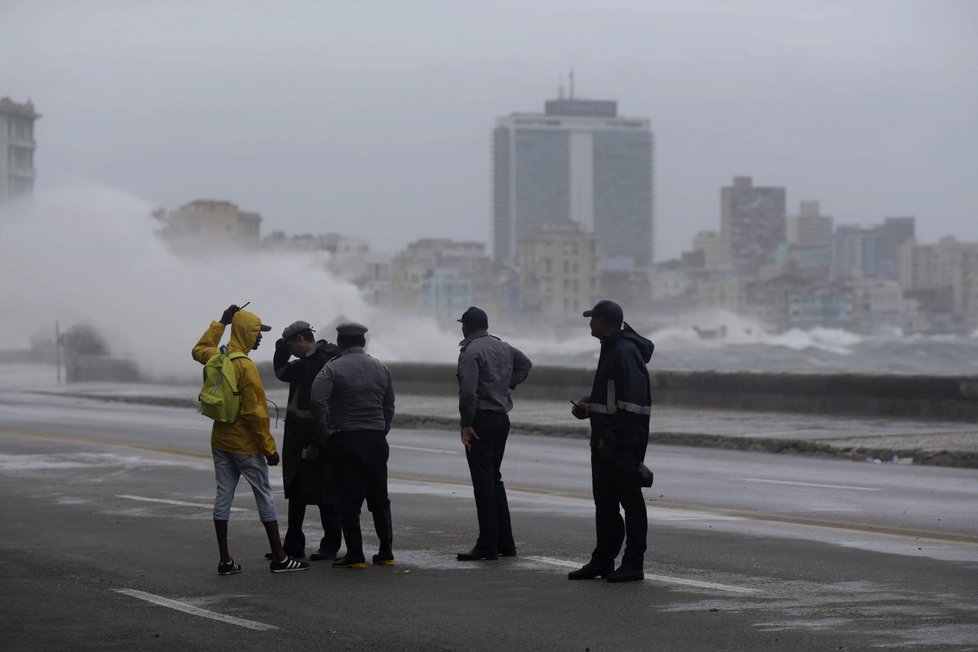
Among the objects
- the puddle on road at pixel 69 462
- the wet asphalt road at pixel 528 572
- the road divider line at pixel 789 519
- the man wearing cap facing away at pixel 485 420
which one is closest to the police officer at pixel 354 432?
the wet asphalt road at pixel 528 572

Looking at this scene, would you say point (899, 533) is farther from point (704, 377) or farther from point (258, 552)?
point (704, 377)

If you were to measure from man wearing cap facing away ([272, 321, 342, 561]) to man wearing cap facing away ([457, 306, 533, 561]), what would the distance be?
99 cm

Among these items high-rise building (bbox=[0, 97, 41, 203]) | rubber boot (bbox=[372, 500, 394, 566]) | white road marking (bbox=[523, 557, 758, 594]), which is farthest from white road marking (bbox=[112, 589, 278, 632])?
high-rise building (bbox=[0, 97, 41, 203])

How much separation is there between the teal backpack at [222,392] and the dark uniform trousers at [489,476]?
1709 mm

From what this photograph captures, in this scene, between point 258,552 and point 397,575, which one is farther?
point 258,552

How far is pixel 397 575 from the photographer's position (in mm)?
11141

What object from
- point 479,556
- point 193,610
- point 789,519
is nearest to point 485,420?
point 479,556

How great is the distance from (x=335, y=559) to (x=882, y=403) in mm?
16552

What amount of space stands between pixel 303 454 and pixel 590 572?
225 centimetres

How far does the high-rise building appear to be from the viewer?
16738 centimetres

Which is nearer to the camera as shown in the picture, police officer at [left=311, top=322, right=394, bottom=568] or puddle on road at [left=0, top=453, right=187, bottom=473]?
police officer at [left=311, top=322, right=394, bottom=568]

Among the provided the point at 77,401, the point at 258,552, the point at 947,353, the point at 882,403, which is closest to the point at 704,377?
the point at 882,403

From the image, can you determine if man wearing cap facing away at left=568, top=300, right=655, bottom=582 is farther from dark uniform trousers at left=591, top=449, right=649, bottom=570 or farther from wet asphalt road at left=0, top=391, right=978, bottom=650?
wet asphalt road at left=0, top=391, right=978, bottom=650

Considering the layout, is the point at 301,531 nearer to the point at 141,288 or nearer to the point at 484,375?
the point at 484,375
